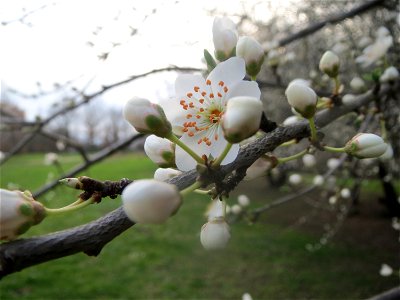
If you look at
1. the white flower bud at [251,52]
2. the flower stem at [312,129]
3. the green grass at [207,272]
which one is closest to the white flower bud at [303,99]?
the flower stem at [312,129]

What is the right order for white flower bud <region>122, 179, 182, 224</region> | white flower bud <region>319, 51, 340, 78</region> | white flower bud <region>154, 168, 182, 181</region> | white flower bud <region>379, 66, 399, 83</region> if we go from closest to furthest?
white flower bud <region>122, 179, 182, 224</region> → white flower bud <region>154, 168, 182, 181</region> → white flower bud <region>319, 51, 340, 78</region> → white flower bud <region>379, 66, 399, 83</region>

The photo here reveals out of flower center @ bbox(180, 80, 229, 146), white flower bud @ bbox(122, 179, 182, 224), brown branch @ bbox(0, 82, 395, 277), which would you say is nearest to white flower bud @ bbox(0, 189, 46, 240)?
brown branch @ bbox(0, 82, 395, 277)

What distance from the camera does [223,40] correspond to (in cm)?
108

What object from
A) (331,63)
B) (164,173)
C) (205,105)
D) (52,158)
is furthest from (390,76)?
(52,158)

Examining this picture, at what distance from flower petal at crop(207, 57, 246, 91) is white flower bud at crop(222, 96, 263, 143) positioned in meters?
0.25

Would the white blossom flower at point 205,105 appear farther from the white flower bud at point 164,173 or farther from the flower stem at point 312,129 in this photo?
the flower stem at point 312,129

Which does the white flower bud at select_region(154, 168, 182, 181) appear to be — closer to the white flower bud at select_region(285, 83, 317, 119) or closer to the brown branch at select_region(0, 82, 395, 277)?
the brown branch at select_region(0, 82, 395, 277)

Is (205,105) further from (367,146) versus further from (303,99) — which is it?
(367,146)

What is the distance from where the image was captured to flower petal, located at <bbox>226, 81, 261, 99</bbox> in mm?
833

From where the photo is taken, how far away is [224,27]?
43.2 inches

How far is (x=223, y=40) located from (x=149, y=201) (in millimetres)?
632

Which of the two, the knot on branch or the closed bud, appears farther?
the closed bud

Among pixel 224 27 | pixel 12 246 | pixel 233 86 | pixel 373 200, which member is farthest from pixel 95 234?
pixel 373 200

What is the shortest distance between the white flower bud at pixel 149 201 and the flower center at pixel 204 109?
1.18 ft
